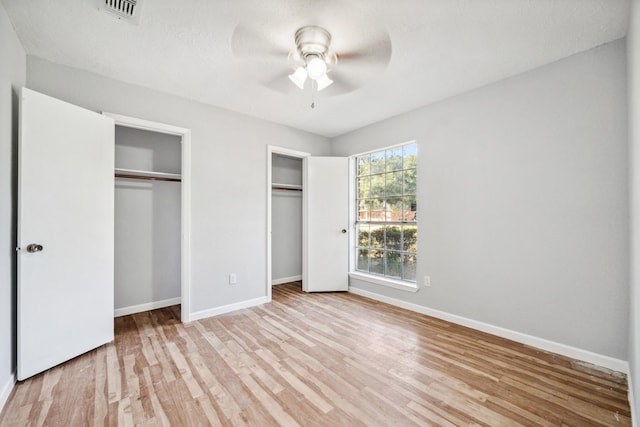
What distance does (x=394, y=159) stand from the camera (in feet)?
12.0

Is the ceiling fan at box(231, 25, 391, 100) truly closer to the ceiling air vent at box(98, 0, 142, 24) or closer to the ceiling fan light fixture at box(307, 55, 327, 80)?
the ceiling fan light fixture at box(307, 55, 327, 80)

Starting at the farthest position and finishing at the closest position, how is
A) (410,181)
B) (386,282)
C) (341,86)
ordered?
(386,282), (410,181), (341,86)

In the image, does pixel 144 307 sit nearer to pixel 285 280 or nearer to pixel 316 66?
pixel 285 280

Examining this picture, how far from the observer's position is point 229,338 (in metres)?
2.58

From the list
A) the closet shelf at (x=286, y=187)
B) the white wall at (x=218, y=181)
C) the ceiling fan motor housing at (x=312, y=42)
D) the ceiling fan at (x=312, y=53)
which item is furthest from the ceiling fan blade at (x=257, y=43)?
the closet shelf at (x=286, y=187)

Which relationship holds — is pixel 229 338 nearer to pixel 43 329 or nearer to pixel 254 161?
pixel 43 329

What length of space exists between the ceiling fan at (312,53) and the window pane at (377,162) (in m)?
1.37

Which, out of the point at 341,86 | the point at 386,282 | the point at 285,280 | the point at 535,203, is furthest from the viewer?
the point at 285,280

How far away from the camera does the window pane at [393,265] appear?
11.7ft

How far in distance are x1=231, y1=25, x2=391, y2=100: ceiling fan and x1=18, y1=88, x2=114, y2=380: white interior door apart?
148 centimetres

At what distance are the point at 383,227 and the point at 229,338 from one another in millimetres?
2357

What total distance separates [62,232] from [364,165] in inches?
137

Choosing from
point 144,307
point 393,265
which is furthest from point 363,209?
point 144,307

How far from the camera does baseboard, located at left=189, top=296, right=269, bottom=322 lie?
120 inches
